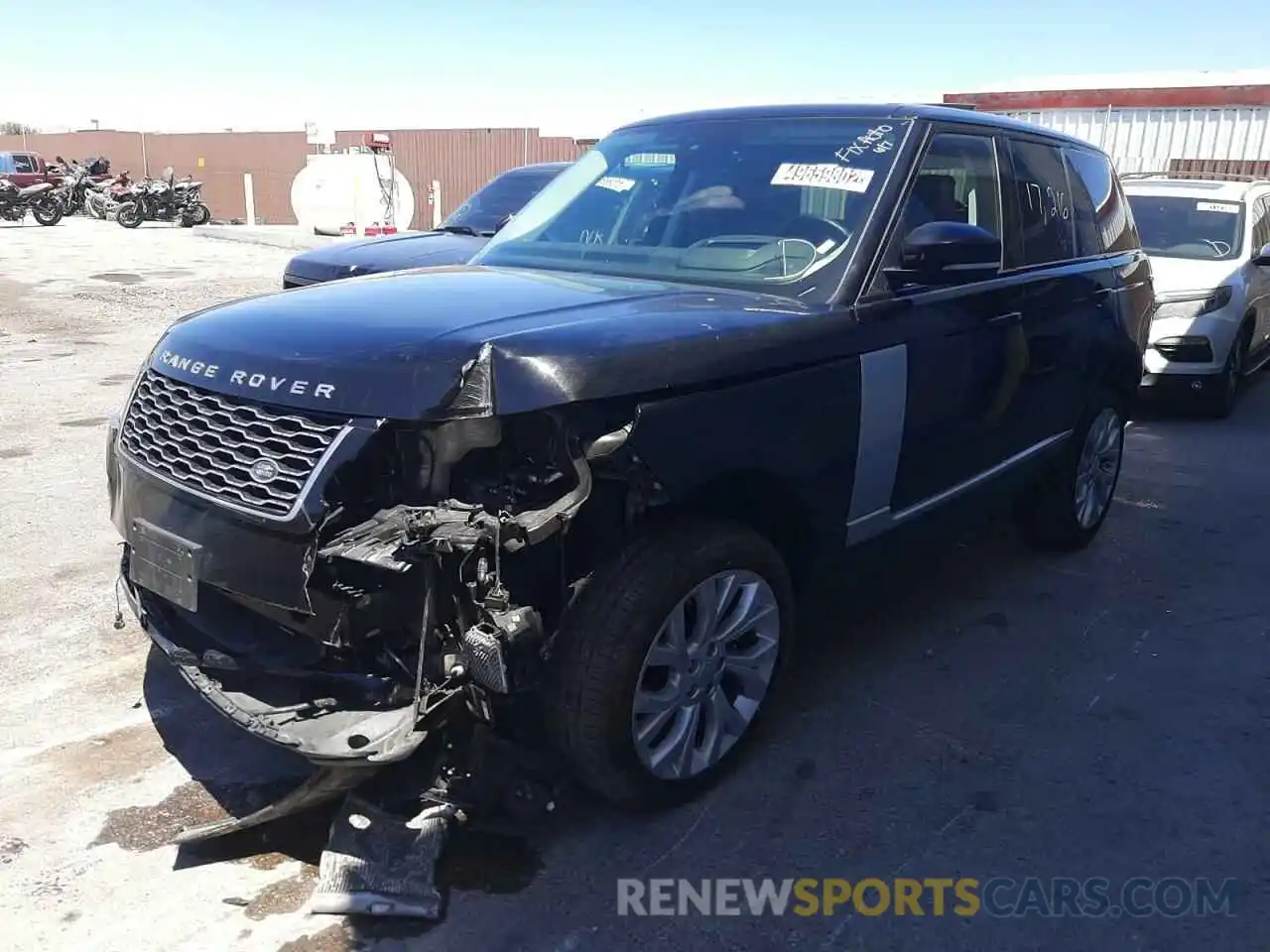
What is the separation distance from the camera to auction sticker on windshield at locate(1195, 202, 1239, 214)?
349 inches

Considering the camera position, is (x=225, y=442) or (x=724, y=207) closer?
(x=225, y=442)

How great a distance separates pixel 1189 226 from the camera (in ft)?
29.4

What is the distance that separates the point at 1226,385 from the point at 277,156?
28.4 m

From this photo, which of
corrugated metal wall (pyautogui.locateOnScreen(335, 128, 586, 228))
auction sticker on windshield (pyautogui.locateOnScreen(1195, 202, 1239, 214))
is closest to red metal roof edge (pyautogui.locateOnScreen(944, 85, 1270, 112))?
auction sticker on windshield (pyautogui.locateOnScreen(1195, 202, 1239, 214))

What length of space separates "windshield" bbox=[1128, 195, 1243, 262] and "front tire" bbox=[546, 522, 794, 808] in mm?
7208

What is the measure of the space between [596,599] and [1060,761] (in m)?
1.76

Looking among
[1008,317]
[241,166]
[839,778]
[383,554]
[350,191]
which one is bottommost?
[839,778]

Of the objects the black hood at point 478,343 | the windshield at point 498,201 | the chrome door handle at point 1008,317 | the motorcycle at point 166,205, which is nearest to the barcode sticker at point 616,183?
the black hood at point 478,343

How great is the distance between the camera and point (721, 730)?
3123 mm

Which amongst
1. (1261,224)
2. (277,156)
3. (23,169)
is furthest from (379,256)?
(23,169)

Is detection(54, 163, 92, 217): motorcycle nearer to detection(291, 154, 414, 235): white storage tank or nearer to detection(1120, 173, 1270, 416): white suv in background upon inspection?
detection(291, 154, 414, 235): white storage tank

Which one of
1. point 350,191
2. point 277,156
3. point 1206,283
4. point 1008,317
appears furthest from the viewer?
point 277,156

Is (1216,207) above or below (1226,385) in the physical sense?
above

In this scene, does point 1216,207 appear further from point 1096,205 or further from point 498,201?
point 498,201
